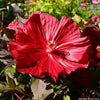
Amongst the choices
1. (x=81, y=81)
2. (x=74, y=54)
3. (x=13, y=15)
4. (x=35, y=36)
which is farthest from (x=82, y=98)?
(x=13, y=15)

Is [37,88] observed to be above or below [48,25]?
below

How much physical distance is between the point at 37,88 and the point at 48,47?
0.52 feet

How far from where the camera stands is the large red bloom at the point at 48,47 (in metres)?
0.49

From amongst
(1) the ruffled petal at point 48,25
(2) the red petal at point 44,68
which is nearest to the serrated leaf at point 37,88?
(2) the red petal at point 44,68

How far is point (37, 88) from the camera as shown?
48cm

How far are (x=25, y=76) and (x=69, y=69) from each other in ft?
0.62

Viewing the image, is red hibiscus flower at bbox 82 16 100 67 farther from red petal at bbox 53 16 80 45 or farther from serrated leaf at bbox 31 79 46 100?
serrated leaf at bbox 31 79 46 100

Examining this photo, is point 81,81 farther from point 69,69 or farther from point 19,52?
point 19,52

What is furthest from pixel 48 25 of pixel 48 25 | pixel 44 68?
pixel 44 68

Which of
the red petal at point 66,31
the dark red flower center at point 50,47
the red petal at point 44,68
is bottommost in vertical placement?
the red petal at point 44,68

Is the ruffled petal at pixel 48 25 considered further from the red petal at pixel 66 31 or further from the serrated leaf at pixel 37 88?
the serrated leaf at pixel 37 88

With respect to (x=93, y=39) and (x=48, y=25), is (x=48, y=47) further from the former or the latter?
Result: (x=93, y=39)

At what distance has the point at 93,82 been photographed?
64cm

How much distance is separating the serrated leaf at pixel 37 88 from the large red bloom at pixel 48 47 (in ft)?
0.10
